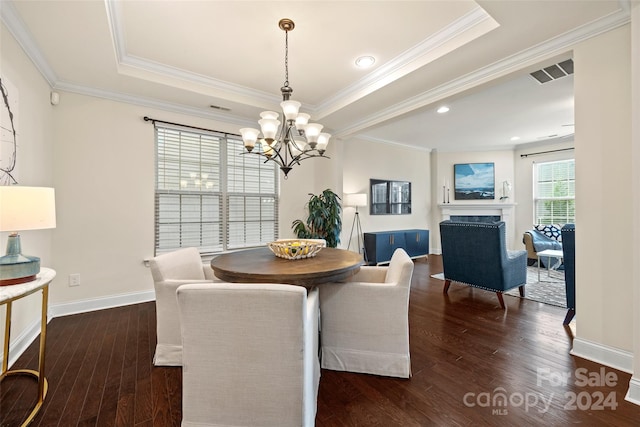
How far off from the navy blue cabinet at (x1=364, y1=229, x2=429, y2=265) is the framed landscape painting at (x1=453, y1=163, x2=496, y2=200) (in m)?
1.95

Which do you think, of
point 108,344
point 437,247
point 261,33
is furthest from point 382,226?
point 108,344

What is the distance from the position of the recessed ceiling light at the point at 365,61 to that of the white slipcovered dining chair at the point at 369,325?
6.77ft

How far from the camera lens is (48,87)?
279cm

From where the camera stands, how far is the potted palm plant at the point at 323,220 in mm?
4402

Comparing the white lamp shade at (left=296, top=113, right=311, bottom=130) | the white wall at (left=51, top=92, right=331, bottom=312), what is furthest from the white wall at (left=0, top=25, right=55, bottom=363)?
the white lamp shade at (left=296, top=113, right=311, bottom=130)

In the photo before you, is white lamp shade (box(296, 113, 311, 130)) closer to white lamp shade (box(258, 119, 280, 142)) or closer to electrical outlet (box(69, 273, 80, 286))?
white lamp shade (box(258, 119, 280, 142))

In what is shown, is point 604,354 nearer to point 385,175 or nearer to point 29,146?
point 385,175

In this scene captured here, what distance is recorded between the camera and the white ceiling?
2.03m

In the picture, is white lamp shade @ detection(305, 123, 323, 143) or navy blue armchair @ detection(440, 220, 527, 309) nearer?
white lamp shade @ detection(305, 123, 323, 143)

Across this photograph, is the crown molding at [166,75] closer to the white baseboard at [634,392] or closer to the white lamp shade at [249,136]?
the white lamp shade at [249,136]

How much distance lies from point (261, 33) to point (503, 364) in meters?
3.36

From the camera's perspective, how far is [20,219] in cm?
147

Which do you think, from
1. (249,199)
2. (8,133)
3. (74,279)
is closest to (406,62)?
(249,199)

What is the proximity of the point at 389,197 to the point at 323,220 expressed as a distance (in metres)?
2.35
